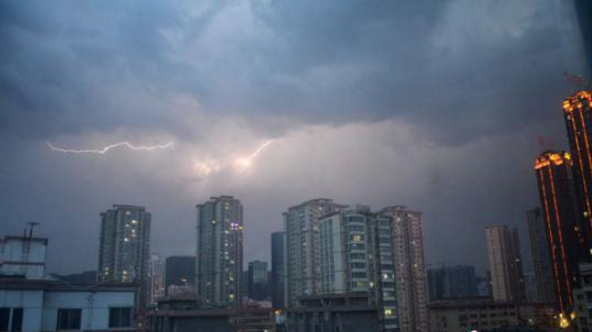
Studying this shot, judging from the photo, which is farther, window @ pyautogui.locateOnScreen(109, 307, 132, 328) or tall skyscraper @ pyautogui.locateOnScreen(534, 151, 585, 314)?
tall skyscraper @ pyautogui.locateOnScreen(534, 151, 585, 314)

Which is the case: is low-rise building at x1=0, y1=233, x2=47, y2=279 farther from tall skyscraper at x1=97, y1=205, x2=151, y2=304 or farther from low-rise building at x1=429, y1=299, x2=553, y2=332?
tall skyscraper at x1=97, y1=205, x2=151, y2=304

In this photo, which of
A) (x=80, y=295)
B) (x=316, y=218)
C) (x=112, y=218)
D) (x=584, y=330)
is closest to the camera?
(x=80, y=295)

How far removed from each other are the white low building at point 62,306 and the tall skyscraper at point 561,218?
498 feet

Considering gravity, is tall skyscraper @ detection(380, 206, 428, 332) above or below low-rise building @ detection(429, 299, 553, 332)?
above

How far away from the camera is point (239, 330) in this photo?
117m

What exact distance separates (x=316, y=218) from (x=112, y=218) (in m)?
66.1

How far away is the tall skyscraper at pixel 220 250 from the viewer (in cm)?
15075

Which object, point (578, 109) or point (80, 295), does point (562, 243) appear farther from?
point (80, 295)

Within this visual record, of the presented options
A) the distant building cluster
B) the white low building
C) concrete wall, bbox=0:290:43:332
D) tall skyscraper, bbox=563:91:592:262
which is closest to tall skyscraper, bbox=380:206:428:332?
the distant building cluster

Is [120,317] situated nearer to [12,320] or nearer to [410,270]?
[12,320]

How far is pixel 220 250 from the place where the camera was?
506 ft

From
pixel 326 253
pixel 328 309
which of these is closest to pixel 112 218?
pixel 326 253

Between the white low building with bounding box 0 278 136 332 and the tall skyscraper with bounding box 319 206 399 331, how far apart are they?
73548mm

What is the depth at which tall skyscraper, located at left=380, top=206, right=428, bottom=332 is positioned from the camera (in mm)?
130500
